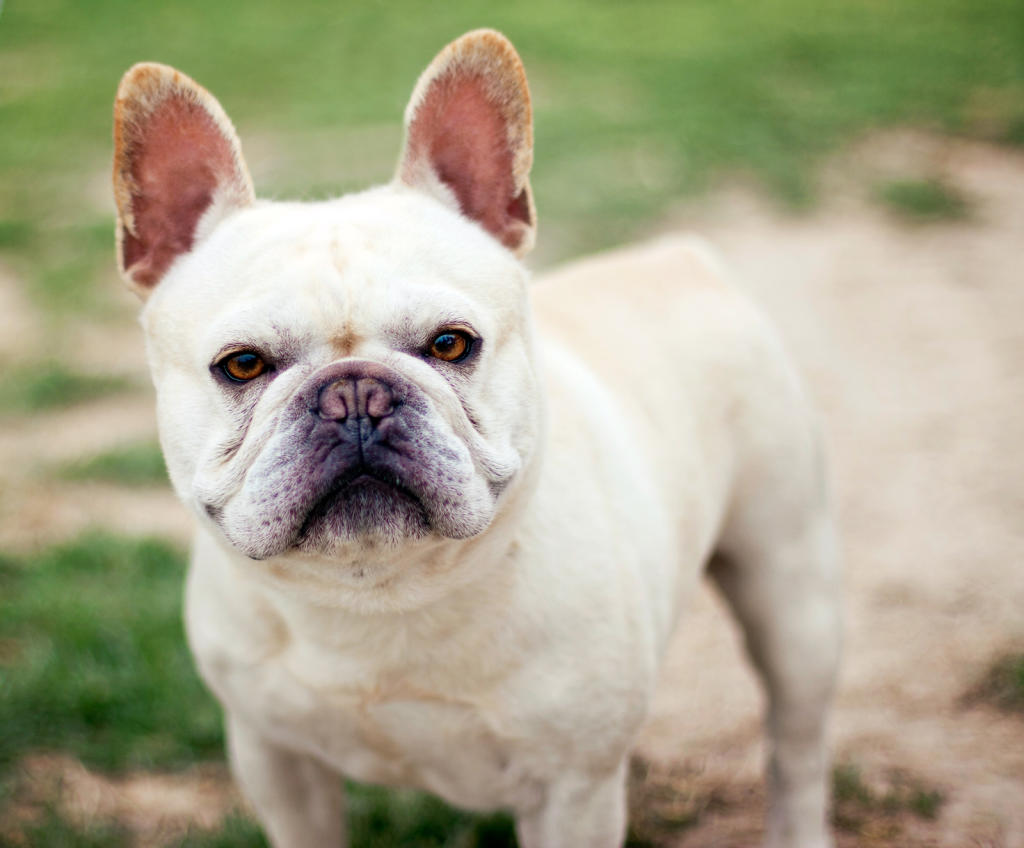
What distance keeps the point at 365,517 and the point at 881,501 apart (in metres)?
3.36

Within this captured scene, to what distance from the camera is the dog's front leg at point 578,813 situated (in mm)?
2250

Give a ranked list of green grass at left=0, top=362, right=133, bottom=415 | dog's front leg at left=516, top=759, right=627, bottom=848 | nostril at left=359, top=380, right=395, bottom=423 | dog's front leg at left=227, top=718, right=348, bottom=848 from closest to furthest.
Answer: nostril at left=359, top=380, right=395, bottom=423 → dog's front leg at left=516, top=759, right=627, bottom=848 → dog's front leg at left=227, top=718, right=348, bottom=848 → green grass at left=0, top=362, right=133, bottom=415

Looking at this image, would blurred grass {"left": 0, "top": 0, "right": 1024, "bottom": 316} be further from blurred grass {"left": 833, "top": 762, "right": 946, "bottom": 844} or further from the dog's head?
the dog's head

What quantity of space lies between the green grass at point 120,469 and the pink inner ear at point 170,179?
268 centimetres

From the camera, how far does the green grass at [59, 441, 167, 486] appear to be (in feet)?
15.7

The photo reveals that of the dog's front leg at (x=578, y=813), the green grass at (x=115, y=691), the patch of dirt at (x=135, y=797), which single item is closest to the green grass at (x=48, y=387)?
the green grass at (x=115, y=691)

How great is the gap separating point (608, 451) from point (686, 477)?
0.87ft

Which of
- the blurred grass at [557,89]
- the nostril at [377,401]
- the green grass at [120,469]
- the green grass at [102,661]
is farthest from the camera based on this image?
the blurred grass at [557,89]

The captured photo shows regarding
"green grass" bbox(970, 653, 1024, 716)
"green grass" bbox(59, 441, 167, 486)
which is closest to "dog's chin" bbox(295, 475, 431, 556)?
"green grass" bbox(970, 653, 1024, 716)

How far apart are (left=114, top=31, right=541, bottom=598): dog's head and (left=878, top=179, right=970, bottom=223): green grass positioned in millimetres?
5412

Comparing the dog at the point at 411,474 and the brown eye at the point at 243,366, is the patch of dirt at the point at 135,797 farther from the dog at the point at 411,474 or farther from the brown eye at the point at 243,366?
the brown eye at the point at 243,366

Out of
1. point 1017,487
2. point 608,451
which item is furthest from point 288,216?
point 1017,487

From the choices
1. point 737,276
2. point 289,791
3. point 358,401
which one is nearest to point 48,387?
point 289,791

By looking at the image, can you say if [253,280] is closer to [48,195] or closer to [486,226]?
[486,226]
